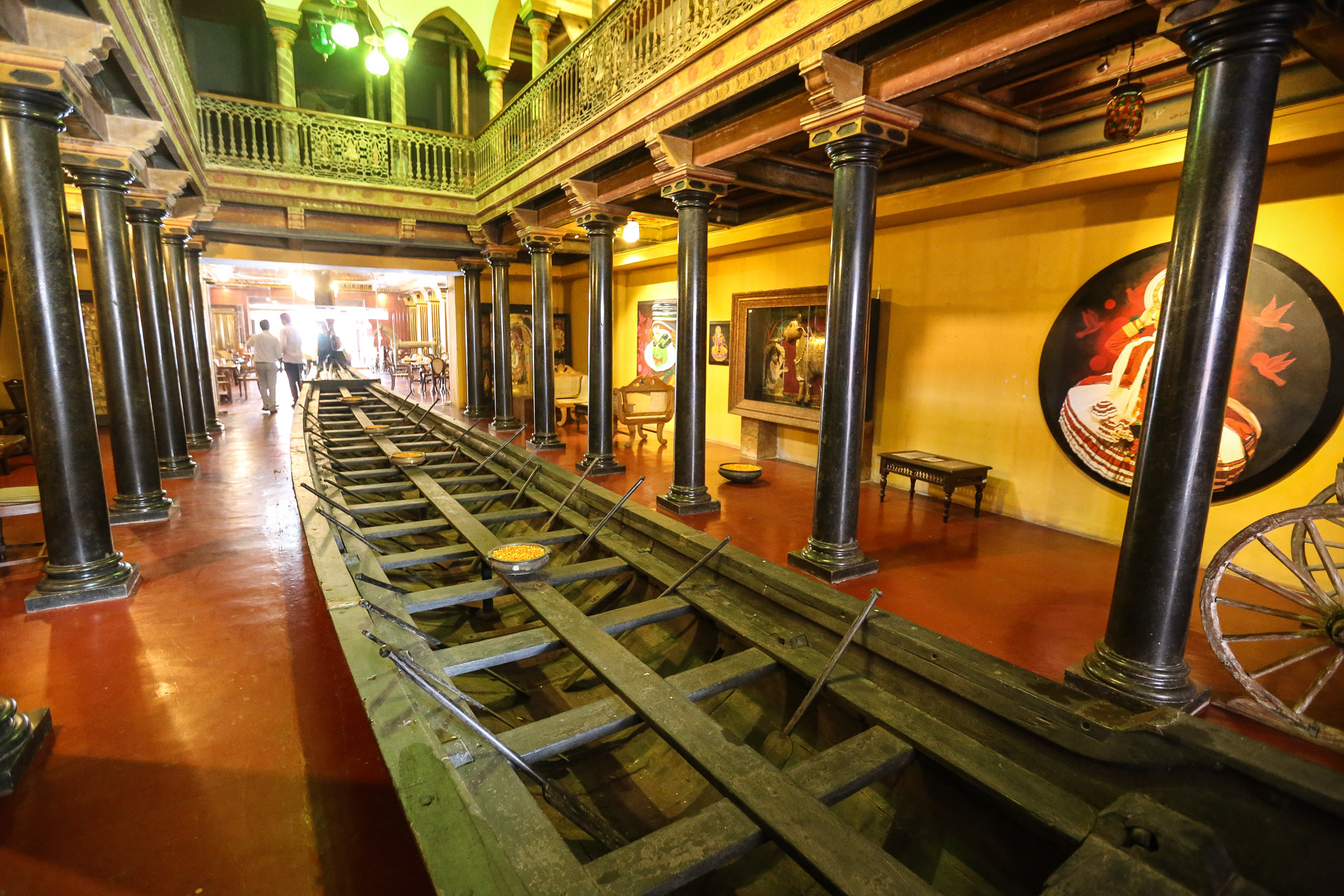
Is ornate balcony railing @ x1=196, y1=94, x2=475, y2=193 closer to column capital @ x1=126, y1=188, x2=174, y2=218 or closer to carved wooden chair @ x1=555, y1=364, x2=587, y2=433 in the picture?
column capital @ x1=126, y1=188, x2=174, y2=218

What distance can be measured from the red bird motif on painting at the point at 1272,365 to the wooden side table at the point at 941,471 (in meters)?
1.98

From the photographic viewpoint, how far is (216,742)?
8.54 feet

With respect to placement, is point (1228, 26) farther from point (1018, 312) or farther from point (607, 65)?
point (607, 65)

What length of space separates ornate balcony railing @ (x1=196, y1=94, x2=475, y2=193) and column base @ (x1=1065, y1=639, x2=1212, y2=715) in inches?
448

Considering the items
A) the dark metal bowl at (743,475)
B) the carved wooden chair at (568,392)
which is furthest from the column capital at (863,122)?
the carved wooden chair at (568,392)

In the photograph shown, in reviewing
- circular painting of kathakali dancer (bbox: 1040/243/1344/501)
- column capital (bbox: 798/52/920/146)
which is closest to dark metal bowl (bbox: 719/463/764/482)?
circular painting of kathakali dancer (bbox: 1040/243/1344/501)

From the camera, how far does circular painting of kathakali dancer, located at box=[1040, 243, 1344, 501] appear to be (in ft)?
13.9

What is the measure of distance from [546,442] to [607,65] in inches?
190

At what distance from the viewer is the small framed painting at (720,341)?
9.75 meters

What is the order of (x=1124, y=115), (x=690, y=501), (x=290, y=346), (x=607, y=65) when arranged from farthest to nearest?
(x=290, y=346), (x=607, y=65), (x=690, y=501), (x=1124, y=115)

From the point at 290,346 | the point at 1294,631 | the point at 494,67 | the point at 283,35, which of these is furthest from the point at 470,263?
the point at 1294,631

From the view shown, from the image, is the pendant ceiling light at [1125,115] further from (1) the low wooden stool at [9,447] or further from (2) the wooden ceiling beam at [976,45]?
(1) the low wooden stool at [9,447]

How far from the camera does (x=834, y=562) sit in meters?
4.41

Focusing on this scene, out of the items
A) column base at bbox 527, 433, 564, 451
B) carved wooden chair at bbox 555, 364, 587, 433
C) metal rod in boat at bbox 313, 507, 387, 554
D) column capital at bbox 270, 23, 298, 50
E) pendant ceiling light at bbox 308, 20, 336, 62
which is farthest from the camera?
carved wooden chair at bbox 555, 364, 587, 433
